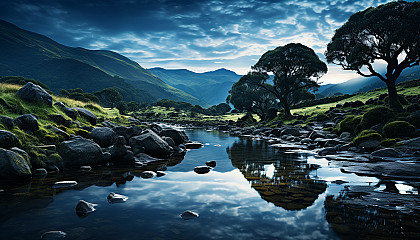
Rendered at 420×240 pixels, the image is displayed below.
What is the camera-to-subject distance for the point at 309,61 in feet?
143

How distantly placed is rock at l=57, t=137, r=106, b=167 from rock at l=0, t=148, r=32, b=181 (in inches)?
100

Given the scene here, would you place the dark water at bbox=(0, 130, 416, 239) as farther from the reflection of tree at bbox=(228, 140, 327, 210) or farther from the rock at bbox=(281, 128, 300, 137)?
the rock at bbox=(281, 128, 300, 137)

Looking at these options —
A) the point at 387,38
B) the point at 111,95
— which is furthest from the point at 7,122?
the point at 111,95

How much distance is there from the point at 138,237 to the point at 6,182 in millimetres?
6647

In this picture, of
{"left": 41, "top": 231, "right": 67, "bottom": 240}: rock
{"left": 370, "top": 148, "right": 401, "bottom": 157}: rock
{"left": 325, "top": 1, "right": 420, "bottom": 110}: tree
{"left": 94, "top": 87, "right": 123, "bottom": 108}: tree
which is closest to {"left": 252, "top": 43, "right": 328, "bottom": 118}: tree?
{"left": 325, "top": 1, "right": 420, "bottom": 110}: tree

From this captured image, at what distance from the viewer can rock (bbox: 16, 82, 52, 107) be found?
15.0 meters

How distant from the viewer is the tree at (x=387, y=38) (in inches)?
946

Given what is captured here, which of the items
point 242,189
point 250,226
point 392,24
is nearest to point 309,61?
point 392,24

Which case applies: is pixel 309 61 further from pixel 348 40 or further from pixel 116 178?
pixel 116 178

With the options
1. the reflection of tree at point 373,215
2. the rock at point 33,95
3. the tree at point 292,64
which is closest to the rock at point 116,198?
the reflection of tree at point 373,215

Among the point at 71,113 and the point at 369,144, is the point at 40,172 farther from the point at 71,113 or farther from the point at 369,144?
the point at 369,144

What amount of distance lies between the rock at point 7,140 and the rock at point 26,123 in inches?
76.7

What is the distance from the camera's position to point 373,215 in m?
5.61

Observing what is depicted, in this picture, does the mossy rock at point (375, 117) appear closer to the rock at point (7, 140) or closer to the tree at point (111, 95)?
the rock at point (7, 140)
